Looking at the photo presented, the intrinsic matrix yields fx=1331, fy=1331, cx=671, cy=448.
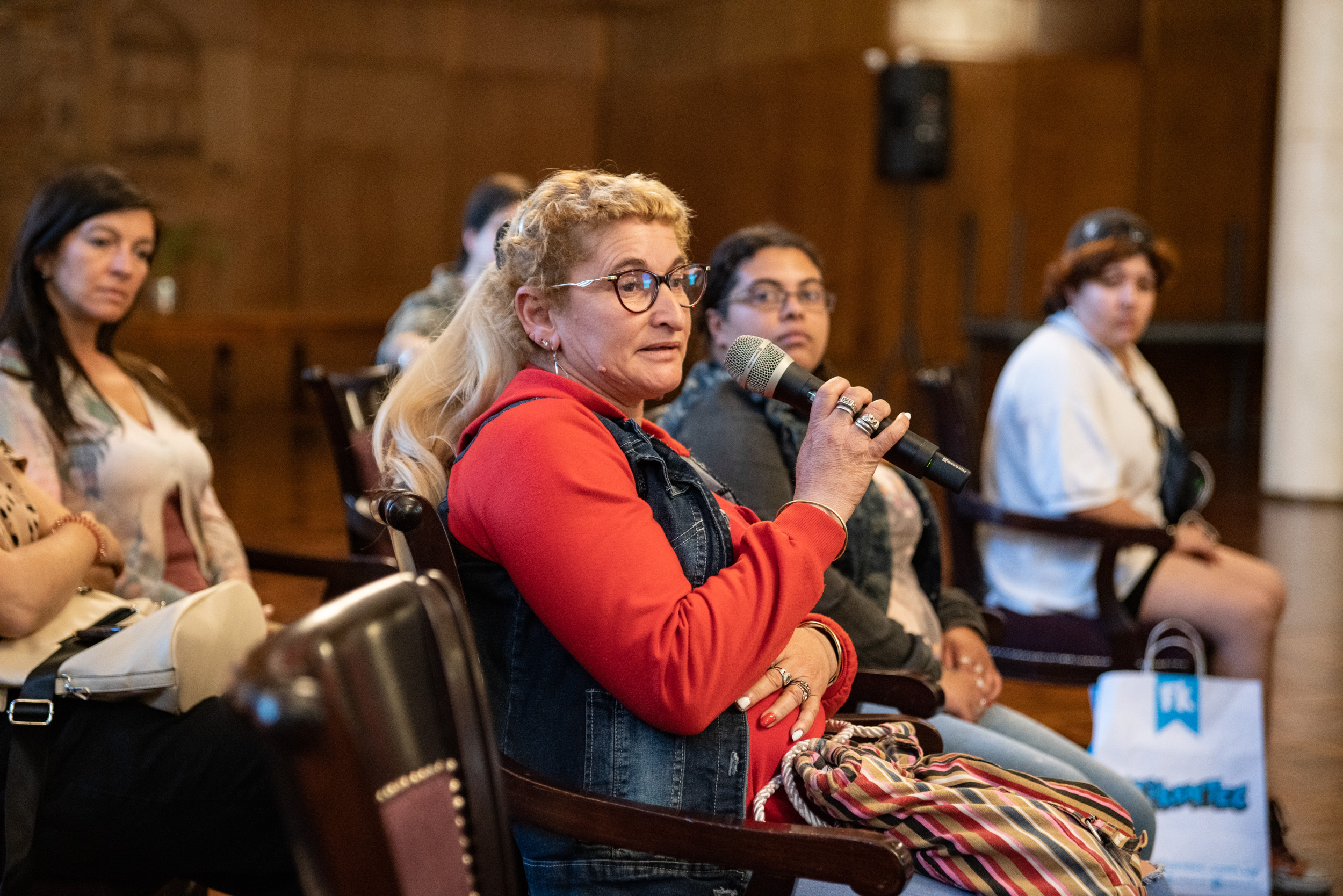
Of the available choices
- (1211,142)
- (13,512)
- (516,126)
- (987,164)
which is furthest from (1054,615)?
(516,126)

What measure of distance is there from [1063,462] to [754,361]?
1.60 meters

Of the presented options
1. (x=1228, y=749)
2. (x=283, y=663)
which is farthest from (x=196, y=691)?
(x=1228, y=749)

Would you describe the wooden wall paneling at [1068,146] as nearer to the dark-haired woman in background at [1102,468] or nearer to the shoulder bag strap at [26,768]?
the dark-haired woman in background at [1102,468]

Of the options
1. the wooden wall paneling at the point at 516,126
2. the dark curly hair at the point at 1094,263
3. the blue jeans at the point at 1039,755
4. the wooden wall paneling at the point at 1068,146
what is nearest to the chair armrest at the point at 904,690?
the blue jeans at the point at 1039,755

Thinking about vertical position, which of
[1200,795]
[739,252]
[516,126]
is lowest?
[1200,795]

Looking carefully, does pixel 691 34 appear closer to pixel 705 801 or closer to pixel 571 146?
pixel 571 146

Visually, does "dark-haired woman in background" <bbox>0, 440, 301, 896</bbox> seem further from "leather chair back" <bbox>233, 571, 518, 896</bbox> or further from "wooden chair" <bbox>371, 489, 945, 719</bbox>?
Answer: "leather chair back" <bbox>233, 571, 518, 896</bbox>

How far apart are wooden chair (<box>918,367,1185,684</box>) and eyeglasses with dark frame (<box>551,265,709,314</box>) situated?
5.00 ft

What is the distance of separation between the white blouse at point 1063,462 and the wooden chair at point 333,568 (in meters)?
1.50

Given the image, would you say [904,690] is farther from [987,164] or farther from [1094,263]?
[987,164]

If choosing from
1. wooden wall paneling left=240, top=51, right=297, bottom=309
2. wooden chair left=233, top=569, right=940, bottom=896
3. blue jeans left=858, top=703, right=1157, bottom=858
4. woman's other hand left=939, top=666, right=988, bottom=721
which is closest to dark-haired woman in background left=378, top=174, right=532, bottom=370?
woman's other hand left=939, top=666, right=988, bottom=721

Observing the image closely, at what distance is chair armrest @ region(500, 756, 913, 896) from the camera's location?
129 centimetres

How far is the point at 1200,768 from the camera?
8.33 ft

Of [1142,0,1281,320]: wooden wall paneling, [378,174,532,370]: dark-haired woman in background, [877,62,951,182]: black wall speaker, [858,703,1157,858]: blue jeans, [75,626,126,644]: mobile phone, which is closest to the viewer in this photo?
[75,626,126,644]: mobile phone
